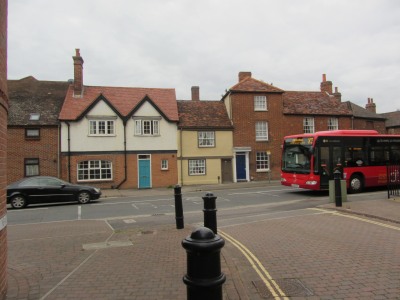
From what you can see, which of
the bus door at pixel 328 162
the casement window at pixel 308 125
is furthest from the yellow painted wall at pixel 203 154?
the bus door at pixel 328 162

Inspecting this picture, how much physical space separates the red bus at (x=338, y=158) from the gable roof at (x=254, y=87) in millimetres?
11940

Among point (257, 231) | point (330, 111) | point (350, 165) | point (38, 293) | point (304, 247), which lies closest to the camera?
point (38, 293)

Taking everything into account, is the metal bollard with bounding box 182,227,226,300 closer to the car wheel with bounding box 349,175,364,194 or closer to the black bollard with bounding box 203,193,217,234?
the black bollard with bounding box 203,193,217,234

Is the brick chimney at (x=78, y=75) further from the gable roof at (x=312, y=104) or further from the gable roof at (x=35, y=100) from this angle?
the gable roof at (x=312, y=104)

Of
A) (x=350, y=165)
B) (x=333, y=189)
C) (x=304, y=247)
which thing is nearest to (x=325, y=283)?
(x=304, y=247)

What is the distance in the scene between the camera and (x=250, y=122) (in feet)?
97.4

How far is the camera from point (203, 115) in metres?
30.1

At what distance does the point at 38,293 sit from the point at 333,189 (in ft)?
35.3

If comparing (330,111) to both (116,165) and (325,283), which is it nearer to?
(116,165)

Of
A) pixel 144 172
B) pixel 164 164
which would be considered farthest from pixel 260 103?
pixel 144 172

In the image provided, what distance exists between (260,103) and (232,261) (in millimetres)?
25160

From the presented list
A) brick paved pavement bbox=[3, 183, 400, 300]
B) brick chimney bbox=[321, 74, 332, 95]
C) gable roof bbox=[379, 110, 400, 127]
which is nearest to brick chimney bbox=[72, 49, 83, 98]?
brick paved pavement bbox=[3, 183, 400, 300]

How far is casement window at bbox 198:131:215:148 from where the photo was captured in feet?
94.3

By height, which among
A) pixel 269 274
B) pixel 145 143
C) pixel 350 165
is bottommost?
pixel 269 274
